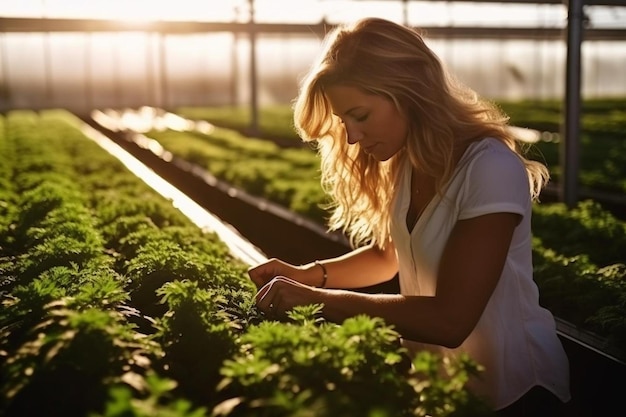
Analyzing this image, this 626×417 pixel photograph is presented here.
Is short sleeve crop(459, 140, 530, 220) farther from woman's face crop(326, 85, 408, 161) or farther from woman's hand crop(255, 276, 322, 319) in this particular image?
woman's hand crop(255, 276, 322, 319)

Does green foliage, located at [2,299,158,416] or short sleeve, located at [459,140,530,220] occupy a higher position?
short sleeve, located at [459,140,530,220]

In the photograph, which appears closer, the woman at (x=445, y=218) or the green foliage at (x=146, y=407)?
the green foliage at (x=146, y=407)

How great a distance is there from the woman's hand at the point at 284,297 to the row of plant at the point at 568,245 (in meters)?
1.39

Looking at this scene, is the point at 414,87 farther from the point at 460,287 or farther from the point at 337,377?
the point at 337,377

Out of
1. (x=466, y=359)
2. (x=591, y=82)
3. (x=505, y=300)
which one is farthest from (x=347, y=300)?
(x=591, y=82)

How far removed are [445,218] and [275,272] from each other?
73cm

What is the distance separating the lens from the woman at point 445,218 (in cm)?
234

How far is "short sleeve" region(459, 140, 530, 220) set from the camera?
7.65 ft

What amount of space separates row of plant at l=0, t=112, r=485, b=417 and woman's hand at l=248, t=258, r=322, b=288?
8 centimetres

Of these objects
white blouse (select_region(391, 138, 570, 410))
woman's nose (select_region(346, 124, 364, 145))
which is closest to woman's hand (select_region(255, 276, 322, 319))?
white blouse (select_region(391, 138, 570, 410))

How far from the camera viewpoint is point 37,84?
33.9m

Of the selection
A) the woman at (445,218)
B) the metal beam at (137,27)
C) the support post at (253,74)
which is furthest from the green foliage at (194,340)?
the support post at (253,74)

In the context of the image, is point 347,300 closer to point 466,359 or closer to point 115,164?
point 466,359

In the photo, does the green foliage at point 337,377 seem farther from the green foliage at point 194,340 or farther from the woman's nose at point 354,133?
the woman's nose at point 354,133
